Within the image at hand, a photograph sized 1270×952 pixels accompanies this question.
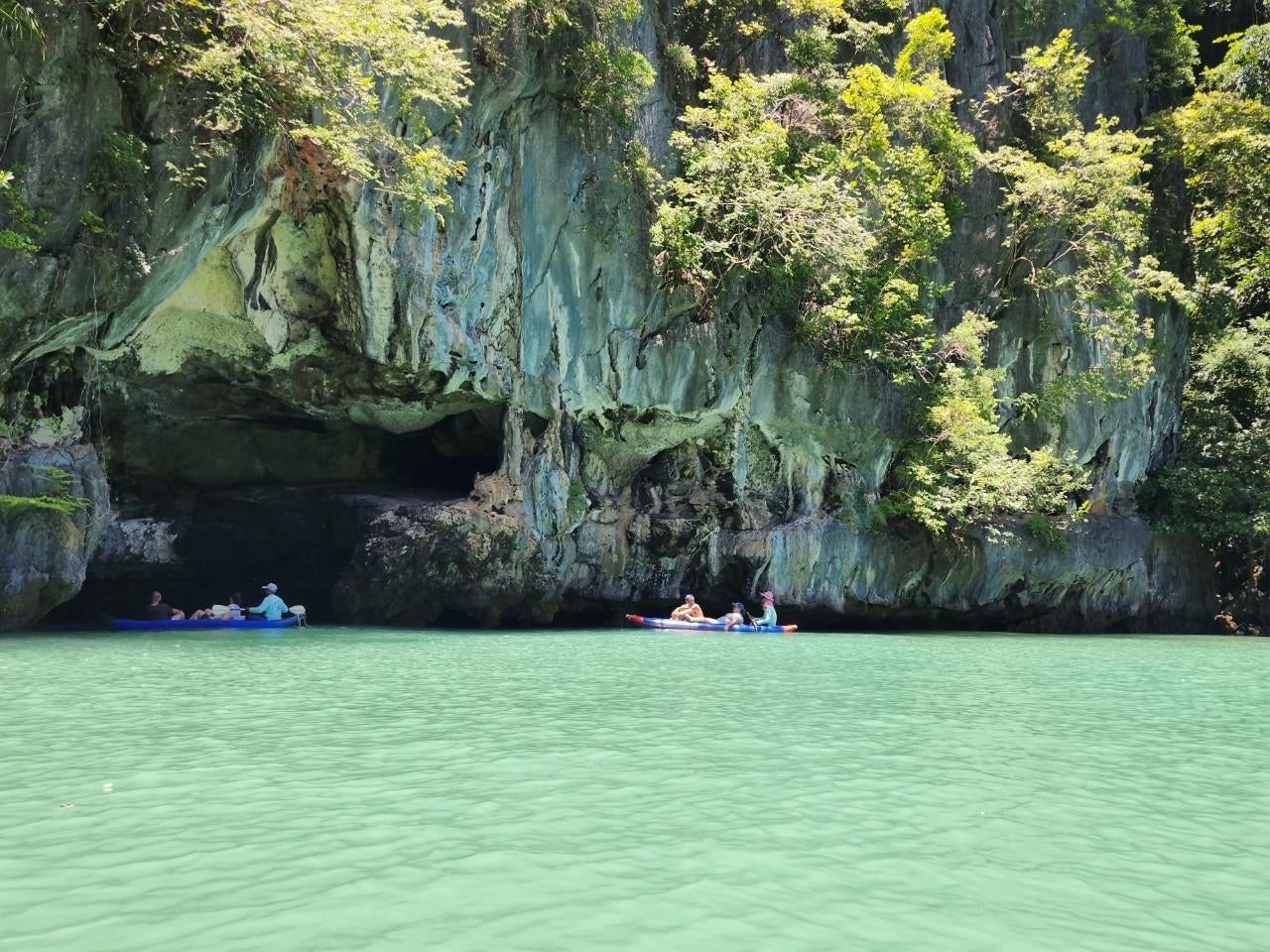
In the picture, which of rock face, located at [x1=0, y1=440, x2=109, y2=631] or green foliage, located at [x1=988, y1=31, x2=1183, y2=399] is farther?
green foliage, located at [x1=988, y1=31, x2=1183, y2=399]

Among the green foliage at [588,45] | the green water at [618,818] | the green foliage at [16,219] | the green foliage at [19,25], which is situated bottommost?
the green water at [618,818]

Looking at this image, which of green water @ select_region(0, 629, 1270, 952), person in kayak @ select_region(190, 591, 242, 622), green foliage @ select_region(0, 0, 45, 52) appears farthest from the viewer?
person in kayak @ select_region(190, 591, 242, 622)

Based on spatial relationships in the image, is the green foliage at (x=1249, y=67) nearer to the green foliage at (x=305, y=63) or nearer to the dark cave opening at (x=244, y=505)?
the dark cave opening at (x=244, y=505)

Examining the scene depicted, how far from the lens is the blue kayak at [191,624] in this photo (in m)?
16.2

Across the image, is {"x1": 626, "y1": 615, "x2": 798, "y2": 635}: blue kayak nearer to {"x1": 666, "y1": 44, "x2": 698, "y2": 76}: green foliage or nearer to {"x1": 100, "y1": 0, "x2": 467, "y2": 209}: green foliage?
{"x1": 100, "y1": 0, "x2": 467, "y2": 209}: green foliage

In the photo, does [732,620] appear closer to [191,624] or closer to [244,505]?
[191,624]

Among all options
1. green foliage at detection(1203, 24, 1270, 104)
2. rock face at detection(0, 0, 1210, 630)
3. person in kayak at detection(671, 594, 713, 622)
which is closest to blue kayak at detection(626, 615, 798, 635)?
person in kayak at detection(671, 594, 713, 622)

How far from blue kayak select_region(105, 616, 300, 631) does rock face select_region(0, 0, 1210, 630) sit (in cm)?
236

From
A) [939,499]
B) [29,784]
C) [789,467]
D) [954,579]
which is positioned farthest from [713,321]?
[29,784]

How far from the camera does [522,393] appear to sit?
1816 cm

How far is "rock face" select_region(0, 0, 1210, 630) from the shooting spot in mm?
13352

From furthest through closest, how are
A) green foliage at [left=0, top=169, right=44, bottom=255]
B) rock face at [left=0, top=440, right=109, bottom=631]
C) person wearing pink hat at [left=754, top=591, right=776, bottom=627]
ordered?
person wearing pink hat at [left=754, top=591, right=776, bottom=627]
rock face at [left=0, top=440, right=109, bottom=631]
green foliage at [left=0, top=169, right=44, bottom=255]

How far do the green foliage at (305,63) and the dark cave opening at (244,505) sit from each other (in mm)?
7095

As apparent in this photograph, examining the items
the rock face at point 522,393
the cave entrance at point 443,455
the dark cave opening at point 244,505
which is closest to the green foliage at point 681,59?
the rock face at point 522,393
